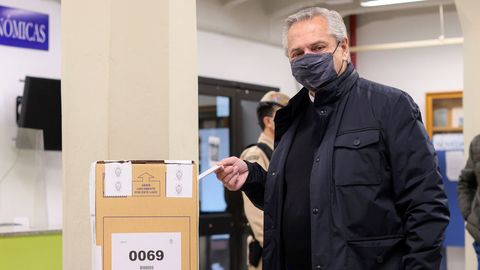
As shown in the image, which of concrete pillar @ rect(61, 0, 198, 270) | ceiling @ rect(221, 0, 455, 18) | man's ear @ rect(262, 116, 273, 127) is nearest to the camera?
concrete pillar @ rect(61, 0, 198, 270)

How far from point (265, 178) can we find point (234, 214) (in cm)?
472

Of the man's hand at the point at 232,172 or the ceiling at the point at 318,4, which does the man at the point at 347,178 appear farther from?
the ceiling at the point at 318,4

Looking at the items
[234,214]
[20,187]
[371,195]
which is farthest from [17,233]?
[234,214]

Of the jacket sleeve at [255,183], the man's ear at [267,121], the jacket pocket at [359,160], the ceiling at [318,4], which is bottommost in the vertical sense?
the jacket sleeve at [255,183]

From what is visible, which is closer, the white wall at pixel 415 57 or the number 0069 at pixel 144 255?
the number 0069 at pixel 144 255

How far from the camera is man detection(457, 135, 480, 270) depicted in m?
4.48

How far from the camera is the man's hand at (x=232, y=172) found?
8.34 feet

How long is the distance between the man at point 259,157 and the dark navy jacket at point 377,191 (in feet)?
5.35

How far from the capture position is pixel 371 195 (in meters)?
2.25

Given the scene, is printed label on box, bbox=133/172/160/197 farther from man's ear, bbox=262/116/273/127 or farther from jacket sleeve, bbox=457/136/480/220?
jacket sleeve, bbox=457/136/480/220

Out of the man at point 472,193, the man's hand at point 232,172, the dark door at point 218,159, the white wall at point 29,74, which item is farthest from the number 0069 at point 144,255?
the dark door at point 218,159

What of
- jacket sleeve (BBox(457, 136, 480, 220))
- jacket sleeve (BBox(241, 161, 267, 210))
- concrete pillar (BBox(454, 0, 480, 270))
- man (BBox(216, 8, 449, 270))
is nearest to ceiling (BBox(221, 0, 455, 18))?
concrete pillar (BBox(454, 0, 480, 270))

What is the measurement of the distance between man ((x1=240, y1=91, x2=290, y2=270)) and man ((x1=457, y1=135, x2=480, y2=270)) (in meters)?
1.26

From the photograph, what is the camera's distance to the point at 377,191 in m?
2.25
